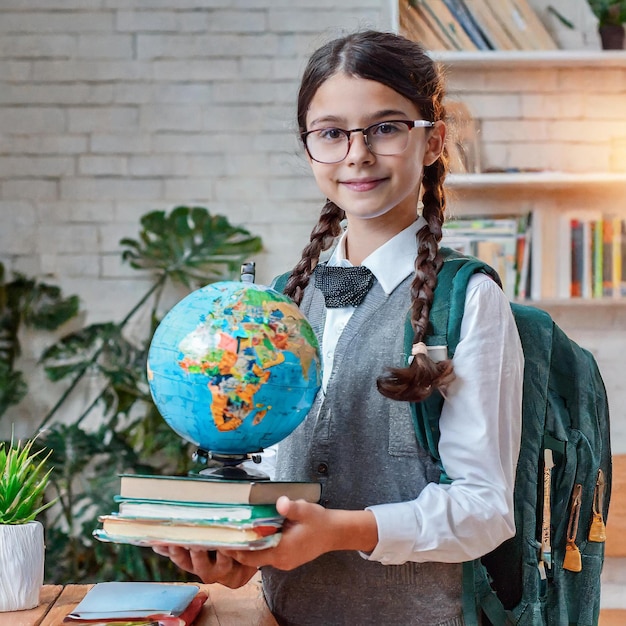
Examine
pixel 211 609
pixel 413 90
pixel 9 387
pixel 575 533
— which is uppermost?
pixel 413 90

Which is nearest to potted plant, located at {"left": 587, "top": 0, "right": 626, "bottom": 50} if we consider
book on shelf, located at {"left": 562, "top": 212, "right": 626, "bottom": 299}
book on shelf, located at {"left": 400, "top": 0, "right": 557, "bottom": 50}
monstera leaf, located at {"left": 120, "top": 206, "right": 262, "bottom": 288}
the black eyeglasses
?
book on shelf, located at {"left": 400, "top": 0, "right": 557, "bottom": 50}

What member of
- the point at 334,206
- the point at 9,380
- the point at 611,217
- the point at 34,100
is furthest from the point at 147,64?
the point at 334,206

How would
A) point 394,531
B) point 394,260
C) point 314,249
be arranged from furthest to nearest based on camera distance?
point 314,249
point 394,260
point 394,531

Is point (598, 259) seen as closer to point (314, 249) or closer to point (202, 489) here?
point (314, 249)

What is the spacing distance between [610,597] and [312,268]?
8.35 ft

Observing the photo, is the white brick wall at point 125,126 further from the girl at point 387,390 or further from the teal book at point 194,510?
the teal book at point 194,510

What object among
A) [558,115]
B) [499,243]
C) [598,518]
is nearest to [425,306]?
[598,518]

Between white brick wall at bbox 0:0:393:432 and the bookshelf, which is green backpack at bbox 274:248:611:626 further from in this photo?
white brick wall at bbox 0:0:393:432

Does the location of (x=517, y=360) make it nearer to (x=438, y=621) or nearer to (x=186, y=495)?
(x=438, y=621)

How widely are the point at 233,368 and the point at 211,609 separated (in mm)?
509

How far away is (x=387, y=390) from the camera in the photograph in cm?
112

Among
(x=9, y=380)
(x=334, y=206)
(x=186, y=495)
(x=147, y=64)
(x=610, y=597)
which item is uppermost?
(x=147, y=64)

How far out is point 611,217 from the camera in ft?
11.5

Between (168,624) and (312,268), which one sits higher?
(312,268)
